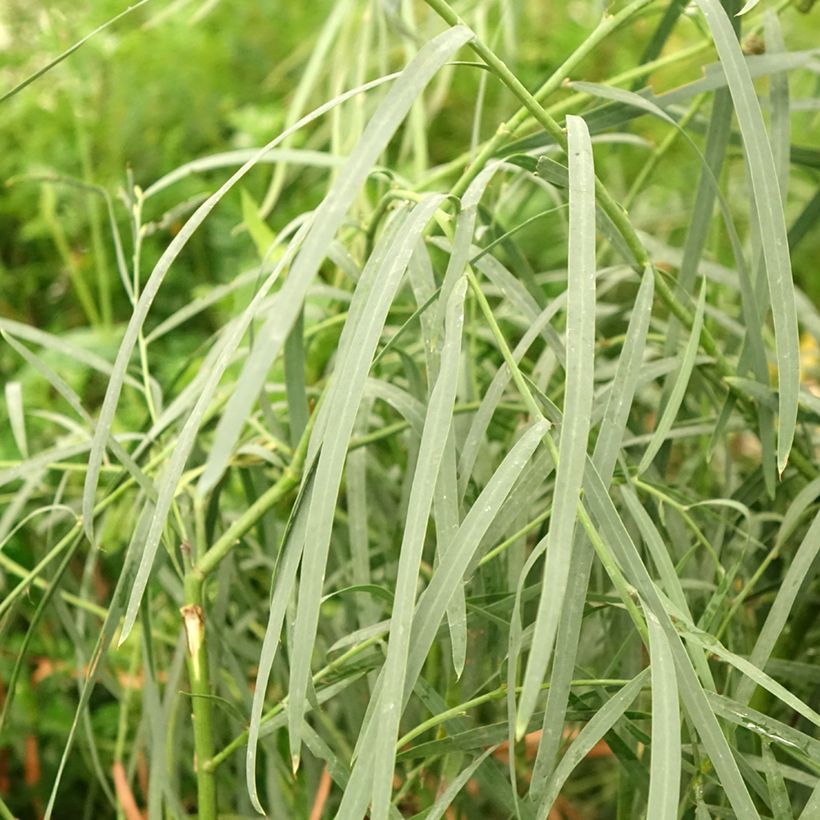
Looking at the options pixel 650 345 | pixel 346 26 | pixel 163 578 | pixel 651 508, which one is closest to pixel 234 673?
pixel 163 578

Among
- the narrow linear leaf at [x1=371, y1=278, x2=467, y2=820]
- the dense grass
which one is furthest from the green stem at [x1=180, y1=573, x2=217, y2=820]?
the narrow linear leaf at [x1=371, y1=278, x2=467, y2=820]

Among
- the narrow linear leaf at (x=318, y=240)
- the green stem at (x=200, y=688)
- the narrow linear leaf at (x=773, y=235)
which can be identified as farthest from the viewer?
the green stem at (x=200, y=688)

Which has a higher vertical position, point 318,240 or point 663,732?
point 318,240

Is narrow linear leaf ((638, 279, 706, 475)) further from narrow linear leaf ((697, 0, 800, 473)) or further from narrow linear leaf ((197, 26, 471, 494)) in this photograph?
narrow linear leaf ((197, 26, 471, 494))

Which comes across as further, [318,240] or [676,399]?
[676,399]

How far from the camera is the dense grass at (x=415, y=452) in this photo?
331mm

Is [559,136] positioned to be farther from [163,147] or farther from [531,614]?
[163,147]

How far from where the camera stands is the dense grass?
0.33 m

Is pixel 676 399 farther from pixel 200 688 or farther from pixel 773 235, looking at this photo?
pixel 200 688

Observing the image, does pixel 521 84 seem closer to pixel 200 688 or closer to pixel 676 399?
pixel 676 399

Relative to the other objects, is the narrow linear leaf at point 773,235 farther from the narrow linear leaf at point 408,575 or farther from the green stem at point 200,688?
the green stem at point 200,688

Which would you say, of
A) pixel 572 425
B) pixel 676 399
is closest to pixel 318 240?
pixel 572 425

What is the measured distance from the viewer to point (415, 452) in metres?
0.48

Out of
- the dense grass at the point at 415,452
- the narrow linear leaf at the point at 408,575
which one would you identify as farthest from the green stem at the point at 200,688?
the narrow linear leaf at the point at 408,575
